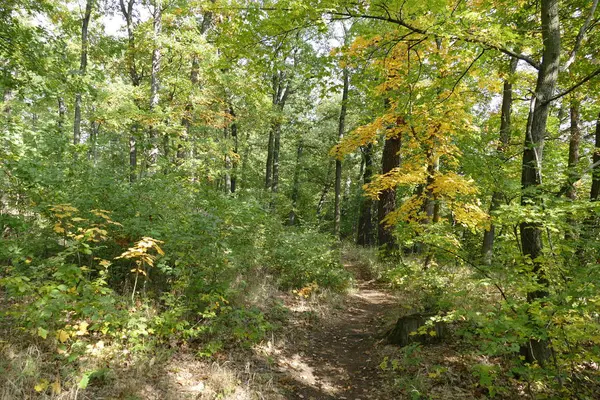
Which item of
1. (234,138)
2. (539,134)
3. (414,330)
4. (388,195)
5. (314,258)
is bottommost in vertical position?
(414,330)

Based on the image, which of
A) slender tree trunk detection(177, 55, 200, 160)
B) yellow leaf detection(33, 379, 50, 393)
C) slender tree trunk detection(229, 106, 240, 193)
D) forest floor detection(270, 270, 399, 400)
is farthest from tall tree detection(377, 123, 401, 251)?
yellow leaf detection(33, 379, 50, 393)

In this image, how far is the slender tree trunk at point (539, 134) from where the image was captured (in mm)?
4279

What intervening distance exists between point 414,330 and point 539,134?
3.79 meters

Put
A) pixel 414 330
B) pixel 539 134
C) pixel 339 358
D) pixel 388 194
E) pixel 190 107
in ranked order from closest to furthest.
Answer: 1. pixel 539 134
2. pixel 414 330
3. pixel 339 358
4. pixel 388 194
5. pixel 190 107

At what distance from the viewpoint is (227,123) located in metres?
16.5

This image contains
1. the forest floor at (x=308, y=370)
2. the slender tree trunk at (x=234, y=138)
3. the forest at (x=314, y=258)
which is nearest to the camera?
the forest at (x=314, y=258)

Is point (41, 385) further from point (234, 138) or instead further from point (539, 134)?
point (234, 138)

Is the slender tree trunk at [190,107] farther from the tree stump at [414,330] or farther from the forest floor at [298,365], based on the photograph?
the tree stump at [414,330]

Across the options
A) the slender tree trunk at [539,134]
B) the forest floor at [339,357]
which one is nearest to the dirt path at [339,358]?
the forest floor at [339,357]

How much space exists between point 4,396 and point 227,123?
1491cm

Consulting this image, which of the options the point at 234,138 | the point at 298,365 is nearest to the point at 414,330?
the point at 298,365

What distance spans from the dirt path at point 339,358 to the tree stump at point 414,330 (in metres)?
0.51

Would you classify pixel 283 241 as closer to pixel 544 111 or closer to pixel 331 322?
pixel 331 322

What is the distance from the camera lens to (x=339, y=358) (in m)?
→ 5.81
